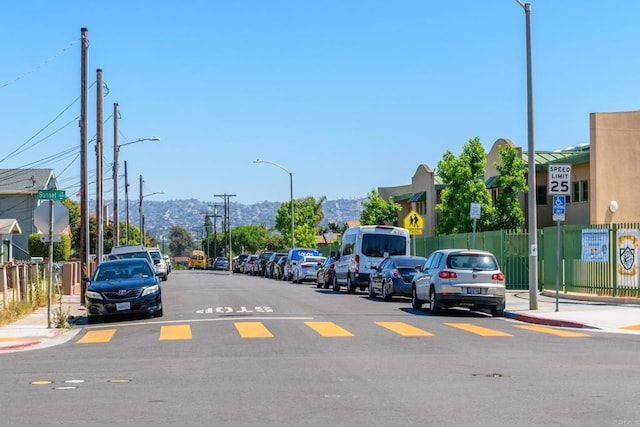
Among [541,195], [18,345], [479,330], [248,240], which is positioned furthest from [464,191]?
[248,240]

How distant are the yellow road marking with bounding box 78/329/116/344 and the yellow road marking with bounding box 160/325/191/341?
106 centimetres

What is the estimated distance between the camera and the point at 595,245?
28.3m

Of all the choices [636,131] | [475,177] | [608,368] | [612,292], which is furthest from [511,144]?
[608,368]

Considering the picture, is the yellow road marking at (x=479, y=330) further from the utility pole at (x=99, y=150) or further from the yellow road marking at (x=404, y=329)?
the utility pole at (x=99, y=150)

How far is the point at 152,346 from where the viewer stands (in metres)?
16.8

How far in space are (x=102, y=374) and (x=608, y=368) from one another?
22.9 ft

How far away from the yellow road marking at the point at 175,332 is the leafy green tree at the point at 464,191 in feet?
129

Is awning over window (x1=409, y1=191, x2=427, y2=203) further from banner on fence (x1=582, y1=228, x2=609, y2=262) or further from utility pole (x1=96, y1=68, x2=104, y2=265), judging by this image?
banner on fence (x1=582, y1=228, x2=609, y2=262)

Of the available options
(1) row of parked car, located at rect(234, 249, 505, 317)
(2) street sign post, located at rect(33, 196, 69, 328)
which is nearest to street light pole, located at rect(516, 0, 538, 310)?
(1) row of parked car, located at rect(234, 249, 505, 317)

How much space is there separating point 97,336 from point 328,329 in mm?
4705

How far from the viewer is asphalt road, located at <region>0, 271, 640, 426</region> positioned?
9.59 m

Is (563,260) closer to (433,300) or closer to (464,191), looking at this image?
(433,300)

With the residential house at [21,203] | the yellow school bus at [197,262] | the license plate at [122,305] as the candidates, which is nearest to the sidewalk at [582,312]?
the license plate at [122,305]

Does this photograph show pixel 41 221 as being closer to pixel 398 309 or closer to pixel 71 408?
pixel 398 309
